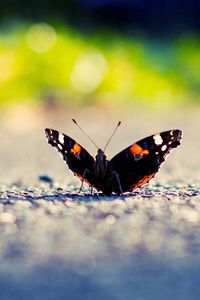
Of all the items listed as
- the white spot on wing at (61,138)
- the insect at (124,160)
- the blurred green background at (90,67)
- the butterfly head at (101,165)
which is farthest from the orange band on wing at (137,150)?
the blurred green background at (90,67)

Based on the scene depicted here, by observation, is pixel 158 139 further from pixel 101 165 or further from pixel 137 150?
pixel 101 165

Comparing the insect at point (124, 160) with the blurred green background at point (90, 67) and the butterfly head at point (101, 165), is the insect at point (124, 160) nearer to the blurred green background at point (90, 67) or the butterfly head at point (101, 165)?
the butterfly head at point (101, 165)

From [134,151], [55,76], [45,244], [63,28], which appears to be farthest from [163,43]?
[45,244]

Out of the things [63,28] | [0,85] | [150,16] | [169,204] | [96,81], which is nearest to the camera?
[169,204]

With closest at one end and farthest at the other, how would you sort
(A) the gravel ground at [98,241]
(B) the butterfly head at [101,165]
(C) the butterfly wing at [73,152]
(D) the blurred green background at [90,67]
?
(A) the gravel ground at [98,241], (B) the butterfly head at [101,165], (C) the butterfly wing at [73,152], (D) the blurred green background at [90,67]

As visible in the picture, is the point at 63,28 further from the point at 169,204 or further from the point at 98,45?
the point at 169,204

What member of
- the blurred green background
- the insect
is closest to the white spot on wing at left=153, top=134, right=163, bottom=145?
the insect

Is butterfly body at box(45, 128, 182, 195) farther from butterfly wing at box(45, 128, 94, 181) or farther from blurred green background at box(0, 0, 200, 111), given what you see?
blurred green background at box(0, 0, 200, 111)
